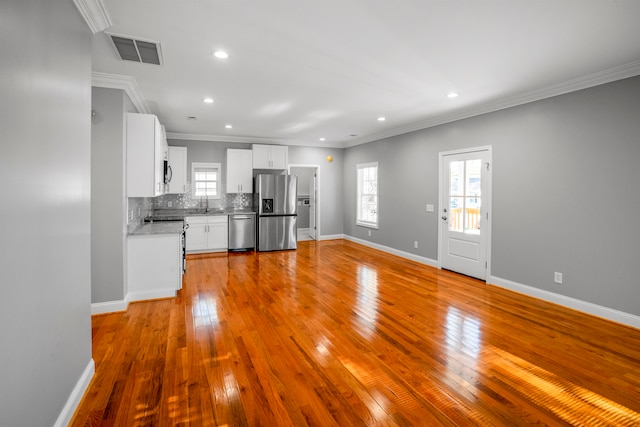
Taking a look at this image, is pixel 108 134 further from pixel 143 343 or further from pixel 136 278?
pixel 143 343

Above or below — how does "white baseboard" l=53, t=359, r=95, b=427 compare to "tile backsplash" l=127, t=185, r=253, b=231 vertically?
below

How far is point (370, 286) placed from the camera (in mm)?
4684

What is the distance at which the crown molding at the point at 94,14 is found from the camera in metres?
2.16

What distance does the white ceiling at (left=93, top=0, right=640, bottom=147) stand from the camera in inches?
92.6

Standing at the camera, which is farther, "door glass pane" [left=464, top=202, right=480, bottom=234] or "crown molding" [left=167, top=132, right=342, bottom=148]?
"crown molding" [left=167, top=132, right=342, bottom=148]

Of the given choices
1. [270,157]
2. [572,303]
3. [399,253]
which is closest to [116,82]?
[270,157]

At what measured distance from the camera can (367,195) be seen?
7.98m

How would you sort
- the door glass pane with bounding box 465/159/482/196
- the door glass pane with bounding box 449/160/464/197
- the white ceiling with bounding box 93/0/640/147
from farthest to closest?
the door glass pane with bounding box 449/160/464/197, the door glass pane with bounding box 465/159/482/196, the white ceiling with bounding box 93/0/640/147

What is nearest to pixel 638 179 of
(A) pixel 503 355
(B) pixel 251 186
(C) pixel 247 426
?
(A) pixel 503 355

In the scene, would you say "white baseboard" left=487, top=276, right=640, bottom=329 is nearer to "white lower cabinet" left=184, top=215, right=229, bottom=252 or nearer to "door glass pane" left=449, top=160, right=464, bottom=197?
"door glass pane" left=449, top=160, right=464, bottom=197

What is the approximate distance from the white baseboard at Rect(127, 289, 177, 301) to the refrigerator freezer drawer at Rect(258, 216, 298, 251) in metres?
3.20

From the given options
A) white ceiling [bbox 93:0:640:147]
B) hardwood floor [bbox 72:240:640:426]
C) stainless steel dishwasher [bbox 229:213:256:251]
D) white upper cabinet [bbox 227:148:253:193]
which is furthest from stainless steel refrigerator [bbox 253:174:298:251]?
hardwood floor [bbox 72:240:640:426]

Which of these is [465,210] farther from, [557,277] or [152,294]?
[152,294]

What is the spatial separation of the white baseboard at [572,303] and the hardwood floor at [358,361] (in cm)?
12
